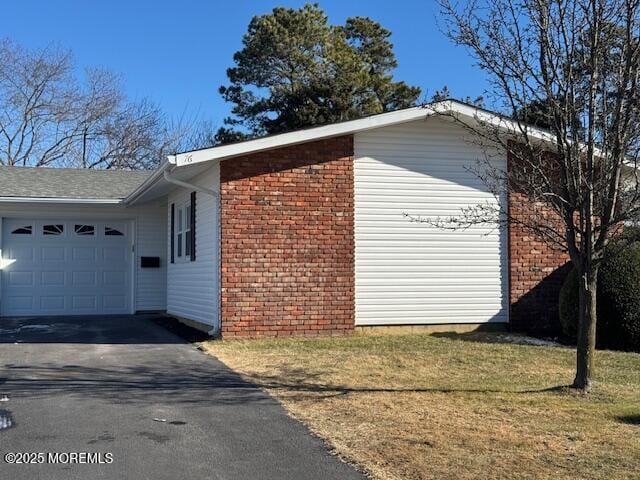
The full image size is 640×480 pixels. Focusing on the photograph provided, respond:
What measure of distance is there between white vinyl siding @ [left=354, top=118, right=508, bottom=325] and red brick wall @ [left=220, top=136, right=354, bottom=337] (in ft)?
1.22

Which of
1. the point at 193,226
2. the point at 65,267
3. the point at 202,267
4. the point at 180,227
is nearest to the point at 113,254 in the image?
the point at 65,267

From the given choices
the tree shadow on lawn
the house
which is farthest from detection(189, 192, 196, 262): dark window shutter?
the tree shadow on lawn

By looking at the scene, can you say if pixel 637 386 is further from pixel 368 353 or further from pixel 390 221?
pixel 390 221

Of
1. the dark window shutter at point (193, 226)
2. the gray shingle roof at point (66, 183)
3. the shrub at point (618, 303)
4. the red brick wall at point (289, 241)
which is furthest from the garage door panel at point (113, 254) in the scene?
the shrub at point (618, 303)

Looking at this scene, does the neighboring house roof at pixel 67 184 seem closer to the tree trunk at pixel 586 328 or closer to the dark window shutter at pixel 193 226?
the dark window shutter at pixel 193 226

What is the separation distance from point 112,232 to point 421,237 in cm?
848

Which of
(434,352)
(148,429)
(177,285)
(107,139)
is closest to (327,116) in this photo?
(107,139)

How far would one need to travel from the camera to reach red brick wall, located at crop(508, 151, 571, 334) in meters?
12.9

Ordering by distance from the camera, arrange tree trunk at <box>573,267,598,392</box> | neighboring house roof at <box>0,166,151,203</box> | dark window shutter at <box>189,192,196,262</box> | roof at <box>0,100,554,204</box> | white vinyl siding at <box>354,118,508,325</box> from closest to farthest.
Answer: tree trunk at <box>573,267,598,392</box> → roof at <box>0,100,554,204</box> → white vinyl siding at <box>354,118,508,325</box> → dark window shutter at <box>189,192,196,262</box> → neighboring house roof at <box>0,166,151,203</box>

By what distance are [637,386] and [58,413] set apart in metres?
6.37

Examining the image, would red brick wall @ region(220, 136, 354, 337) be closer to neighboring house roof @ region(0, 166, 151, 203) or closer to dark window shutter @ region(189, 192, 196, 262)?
dark window shutter @ region(189, 192, 196, 262)

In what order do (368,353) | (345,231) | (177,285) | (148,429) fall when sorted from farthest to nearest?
1. (177,285)
2. (345,231)
3. (368,353)
4. (148,429)

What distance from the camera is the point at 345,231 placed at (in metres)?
12.1

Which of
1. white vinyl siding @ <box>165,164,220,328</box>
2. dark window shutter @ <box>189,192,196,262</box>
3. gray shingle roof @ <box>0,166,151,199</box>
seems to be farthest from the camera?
gray shingle roof @ <box>0,166,151,199</box>
